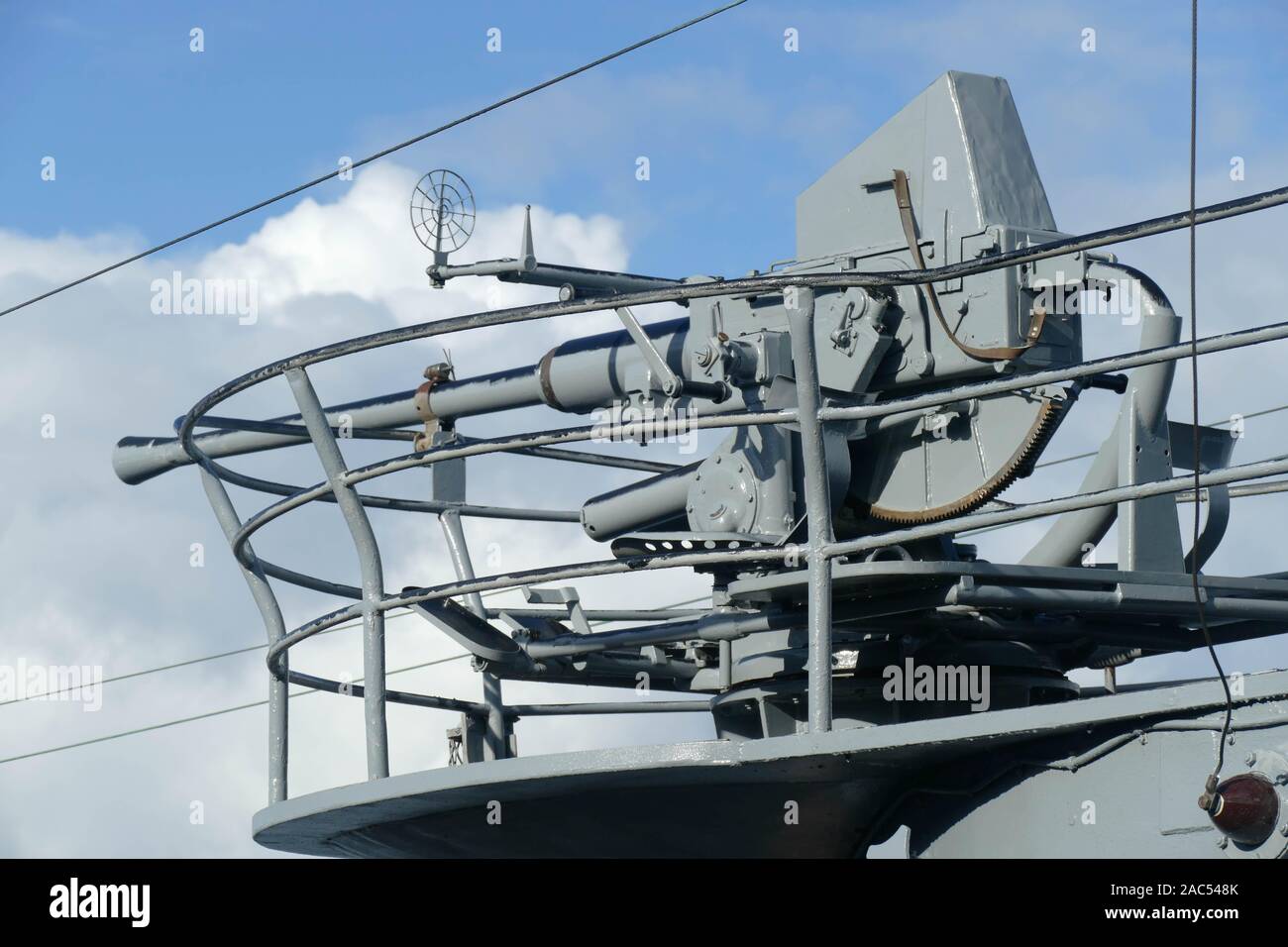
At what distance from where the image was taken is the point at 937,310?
6.42m

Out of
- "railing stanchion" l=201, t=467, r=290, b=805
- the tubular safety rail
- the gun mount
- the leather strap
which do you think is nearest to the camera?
the tubular safety rail

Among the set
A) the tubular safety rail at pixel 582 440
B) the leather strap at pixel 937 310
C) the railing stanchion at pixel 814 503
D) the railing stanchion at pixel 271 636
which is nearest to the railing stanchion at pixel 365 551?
the tubular safety rail at pixel 582 440

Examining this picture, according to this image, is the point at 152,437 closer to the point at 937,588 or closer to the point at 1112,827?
the point at 937,588

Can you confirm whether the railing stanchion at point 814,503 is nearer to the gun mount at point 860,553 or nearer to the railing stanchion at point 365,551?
the gun mount at point 860,553

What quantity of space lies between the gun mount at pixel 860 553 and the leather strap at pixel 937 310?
0.01 metres

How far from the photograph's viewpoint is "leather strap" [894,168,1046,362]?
6.28m

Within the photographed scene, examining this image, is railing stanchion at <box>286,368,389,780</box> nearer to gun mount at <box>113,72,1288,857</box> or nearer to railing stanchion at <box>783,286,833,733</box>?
gun mount at <box>113,72,1288,857</box>

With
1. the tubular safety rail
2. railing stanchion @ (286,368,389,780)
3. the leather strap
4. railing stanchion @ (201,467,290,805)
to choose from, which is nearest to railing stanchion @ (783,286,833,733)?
the tubular safety rail

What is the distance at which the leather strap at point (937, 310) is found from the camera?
6.28 meters

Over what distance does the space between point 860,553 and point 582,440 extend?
4.02 feet

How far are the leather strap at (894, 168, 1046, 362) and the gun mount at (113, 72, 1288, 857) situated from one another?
12 mm

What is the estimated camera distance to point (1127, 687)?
7191 mm

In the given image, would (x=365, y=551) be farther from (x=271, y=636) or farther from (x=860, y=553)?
(x=860, y=553)

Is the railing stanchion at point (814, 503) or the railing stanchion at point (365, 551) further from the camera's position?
the railing stanchion at point (365, 551)
